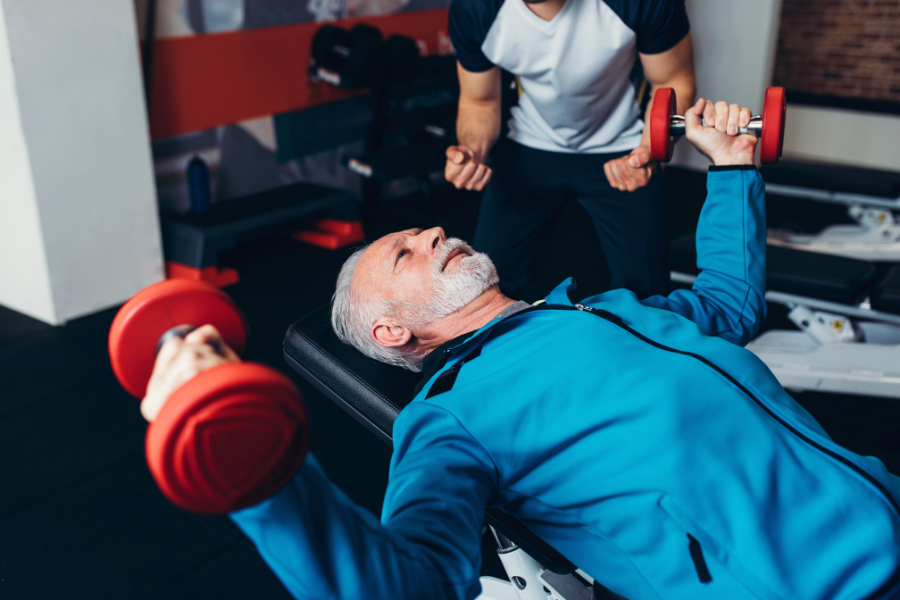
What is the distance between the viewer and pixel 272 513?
1.73 ft

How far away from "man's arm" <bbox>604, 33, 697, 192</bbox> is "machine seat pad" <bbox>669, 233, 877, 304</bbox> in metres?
0.68

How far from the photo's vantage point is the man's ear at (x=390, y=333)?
1.13m

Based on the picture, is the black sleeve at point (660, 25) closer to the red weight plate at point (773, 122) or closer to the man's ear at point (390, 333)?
the red weight plate at point (773, 122)

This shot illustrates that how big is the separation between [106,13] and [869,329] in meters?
2.61

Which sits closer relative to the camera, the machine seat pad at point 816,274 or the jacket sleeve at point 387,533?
the jacket sleeve at point 387,533

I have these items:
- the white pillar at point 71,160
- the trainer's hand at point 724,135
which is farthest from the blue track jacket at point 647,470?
the white pillar at point 71,160

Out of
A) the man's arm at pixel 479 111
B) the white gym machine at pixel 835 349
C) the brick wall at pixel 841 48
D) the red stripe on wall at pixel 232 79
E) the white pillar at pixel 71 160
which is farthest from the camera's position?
the brick wall at pixel 841 48

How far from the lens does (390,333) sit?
1142 mm

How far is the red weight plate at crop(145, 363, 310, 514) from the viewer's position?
485mm

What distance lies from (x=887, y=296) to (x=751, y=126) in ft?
3.47

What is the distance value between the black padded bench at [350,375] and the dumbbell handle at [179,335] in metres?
0.54

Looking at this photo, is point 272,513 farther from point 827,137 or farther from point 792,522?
point 827,137

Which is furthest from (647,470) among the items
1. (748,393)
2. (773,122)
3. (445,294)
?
(773,122)

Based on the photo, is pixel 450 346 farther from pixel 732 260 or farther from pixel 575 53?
pixel 575 53
